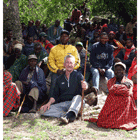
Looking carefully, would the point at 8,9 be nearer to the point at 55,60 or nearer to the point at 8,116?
the point at 55,60

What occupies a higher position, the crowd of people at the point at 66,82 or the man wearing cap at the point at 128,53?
the man wearing cap at the point at 128,53

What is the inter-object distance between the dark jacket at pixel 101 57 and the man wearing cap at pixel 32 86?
199 centimetres

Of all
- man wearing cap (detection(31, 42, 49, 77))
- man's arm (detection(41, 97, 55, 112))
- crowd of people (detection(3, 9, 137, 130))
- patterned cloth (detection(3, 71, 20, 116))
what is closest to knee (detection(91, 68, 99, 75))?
crowd of people (detection(3, 9, 137, 130))

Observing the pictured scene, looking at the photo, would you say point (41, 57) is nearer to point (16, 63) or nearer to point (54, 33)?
point (16, 63)

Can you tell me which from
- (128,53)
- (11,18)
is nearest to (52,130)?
(128,53)

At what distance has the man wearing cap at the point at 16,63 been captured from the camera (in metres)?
5.69

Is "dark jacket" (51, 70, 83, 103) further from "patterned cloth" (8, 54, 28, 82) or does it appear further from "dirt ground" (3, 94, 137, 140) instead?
"patterned cloth" (8, 54, 28, 82)

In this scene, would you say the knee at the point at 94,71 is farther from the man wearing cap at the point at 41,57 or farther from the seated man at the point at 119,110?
the seated man at the point at 119,110

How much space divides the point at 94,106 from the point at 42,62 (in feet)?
7.12

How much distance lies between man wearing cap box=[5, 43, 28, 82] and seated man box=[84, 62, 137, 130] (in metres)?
2.68

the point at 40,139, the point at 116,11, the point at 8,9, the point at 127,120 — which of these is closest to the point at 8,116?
the point at 40,139

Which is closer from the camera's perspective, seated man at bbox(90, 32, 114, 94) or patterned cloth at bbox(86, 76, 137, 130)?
patterned cloth at bbox(86, 76, 137, 130)

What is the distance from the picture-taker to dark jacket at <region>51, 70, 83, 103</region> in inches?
186

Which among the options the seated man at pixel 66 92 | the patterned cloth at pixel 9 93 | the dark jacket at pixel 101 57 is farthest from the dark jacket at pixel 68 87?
the dark jacket at pixel 101 57
